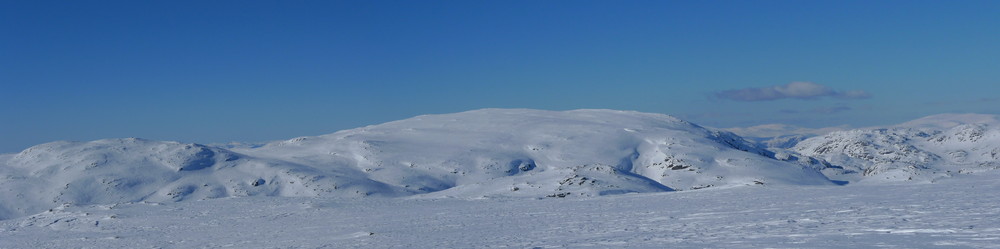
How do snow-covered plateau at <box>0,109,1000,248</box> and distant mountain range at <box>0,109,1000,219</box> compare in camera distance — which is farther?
distant mountain range at <box>0,109,1000,219</box>

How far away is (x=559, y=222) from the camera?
3341 cm

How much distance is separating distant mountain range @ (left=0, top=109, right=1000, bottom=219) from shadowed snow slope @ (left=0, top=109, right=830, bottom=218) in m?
0.21

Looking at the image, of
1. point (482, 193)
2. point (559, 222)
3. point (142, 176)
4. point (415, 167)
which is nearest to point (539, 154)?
Result: point (415, 167)

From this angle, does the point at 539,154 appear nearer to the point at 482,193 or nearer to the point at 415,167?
the point at 415,167

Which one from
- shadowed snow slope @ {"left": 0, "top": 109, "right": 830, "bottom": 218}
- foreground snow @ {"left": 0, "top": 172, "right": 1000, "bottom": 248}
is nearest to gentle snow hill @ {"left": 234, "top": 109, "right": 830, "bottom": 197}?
shadowed snow slope @ {"left": 0, "top": 109, "right": 830, "bottom": 218}

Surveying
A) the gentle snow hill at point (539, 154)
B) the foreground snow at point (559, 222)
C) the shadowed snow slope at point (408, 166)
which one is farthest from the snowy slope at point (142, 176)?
the foreground snow at point (559, 222)

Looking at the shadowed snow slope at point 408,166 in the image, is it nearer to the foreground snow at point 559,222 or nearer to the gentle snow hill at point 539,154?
the gentle snow hill at point 539,154

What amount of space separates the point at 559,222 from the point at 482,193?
38.7 meters

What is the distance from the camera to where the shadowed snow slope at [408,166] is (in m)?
88.6

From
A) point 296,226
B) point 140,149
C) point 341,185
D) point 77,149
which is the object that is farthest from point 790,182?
point 77,149

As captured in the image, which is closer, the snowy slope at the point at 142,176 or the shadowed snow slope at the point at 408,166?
the shadowed snow slope at the point at 408,166

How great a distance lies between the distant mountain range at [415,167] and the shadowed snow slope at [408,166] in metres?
0.21

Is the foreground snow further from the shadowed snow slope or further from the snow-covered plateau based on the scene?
the shadowed snow slope

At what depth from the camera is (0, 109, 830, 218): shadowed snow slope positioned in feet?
291
